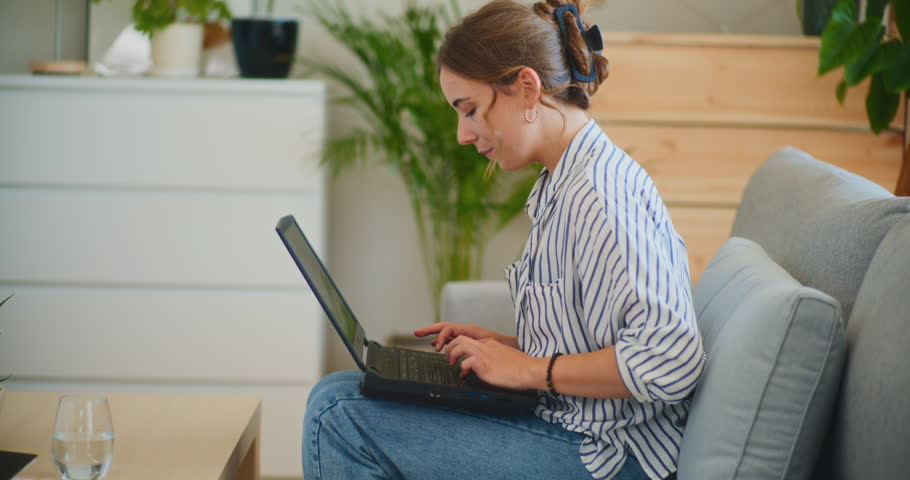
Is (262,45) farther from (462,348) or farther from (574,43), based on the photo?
(462,348)

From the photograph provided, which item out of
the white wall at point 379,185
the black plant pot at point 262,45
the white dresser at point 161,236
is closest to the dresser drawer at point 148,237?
the white dresser at point 161,236

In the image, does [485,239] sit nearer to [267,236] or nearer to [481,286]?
[267,236]

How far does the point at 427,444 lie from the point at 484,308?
74 centimetres

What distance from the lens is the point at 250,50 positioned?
2.87 m

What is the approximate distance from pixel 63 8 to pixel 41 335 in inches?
45.7

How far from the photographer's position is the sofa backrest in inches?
39.2

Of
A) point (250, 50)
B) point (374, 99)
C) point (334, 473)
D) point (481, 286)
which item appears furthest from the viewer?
point (374, 99)

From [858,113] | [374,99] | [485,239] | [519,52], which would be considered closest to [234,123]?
[374,99]

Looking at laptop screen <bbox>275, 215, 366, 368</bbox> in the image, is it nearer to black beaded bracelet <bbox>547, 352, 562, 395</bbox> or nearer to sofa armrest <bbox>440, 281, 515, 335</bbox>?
black beaded bracelet <bbox>547, 352, 562, 395</bbox>

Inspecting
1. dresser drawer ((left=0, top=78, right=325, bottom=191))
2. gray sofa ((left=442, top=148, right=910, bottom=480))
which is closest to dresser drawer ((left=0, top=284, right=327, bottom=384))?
dresser drawer ((left=0, top=78, right=325, bottom=191))

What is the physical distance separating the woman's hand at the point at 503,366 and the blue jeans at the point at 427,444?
65 millimetres

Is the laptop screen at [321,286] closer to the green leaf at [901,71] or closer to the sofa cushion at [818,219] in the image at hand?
the sofa cushion at [818,219]

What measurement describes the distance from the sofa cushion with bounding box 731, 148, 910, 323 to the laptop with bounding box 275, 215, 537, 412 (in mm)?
458

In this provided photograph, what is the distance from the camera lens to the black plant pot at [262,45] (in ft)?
9.39
